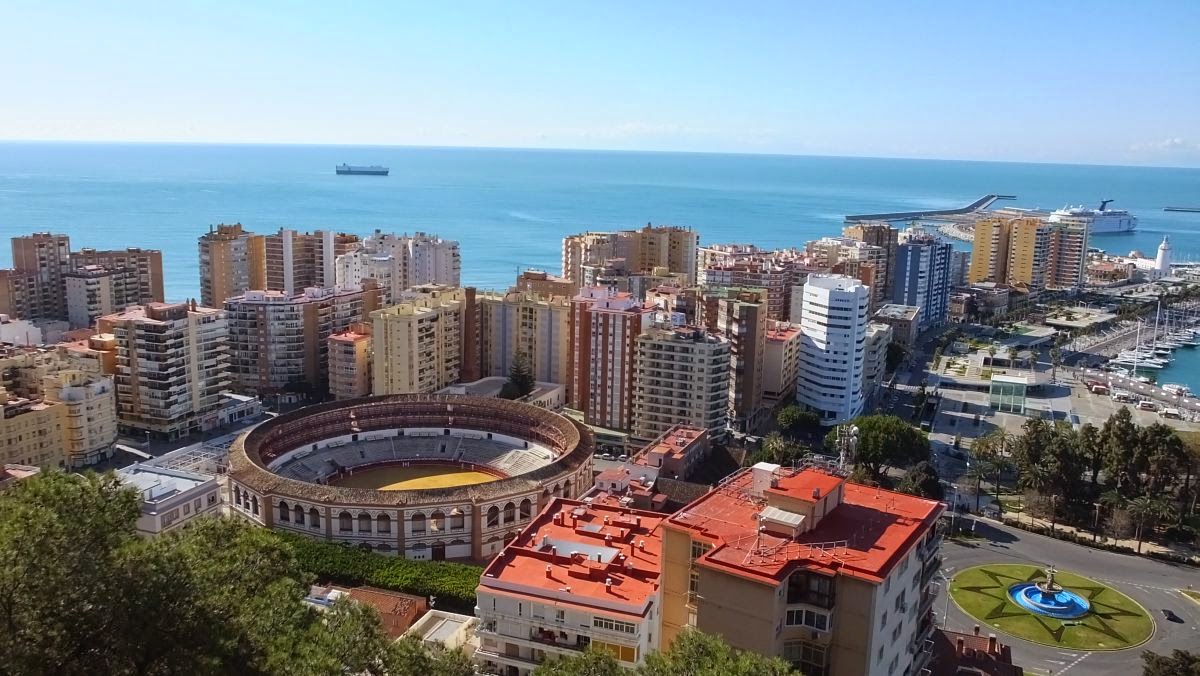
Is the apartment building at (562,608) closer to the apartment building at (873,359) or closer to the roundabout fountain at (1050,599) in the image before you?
the roundabout fountain at (1050,599)

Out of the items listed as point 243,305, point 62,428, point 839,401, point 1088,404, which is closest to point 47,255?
point 243,305

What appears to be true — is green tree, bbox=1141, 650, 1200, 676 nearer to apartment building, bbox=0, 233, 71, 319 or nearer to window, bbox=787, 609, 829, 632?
window, bbox=787, 609, 829, 632

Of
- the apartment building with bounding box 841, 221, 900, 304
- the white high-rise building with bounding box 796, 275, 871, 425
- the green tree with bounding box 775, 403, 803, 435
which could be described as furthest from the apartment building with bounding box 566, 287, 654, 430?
the apartment building with bounding box 841, 221, 900, 304

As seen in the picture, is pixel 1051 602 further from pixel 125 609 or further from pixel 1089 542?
pixel 125 609

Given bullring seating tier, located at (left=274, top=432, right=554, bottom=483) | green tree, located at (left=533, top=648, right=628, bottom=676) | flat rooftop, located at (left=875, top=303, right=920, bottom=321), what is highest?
green tree, located at (left=533, top=648, right=628, bottom=676)

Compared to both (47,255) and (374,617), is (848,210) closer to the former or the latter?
(47,255)

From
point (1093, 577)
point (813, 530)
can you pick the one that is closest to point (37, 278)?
point (813, 530)
